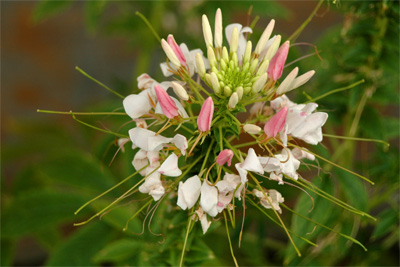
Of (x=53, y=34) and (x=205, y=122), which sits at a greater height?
(x=205, y=122)

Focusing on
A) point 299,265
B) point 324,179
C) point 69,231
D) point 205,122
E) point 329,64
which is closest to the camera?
point 205,122

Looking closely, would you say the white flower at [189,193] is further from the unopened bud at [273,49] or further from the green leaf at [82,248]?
the green leaf at [82,248]

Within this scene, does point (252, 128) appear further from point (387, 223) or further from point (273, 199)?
point (387, 223)

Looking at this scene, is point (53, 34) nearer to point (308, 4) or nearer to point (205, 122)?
point (308, 4)

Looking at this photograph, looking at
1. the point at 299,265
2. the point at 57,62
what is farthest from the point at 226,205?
the point at 57,62

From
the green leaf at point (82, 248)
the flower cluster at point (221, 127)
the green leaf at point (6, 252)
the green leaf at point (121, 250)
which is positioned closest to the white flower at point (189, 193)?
the flower cluster at point (221, 127)

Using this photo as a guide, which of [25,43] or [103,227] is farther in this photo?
[25,43]
